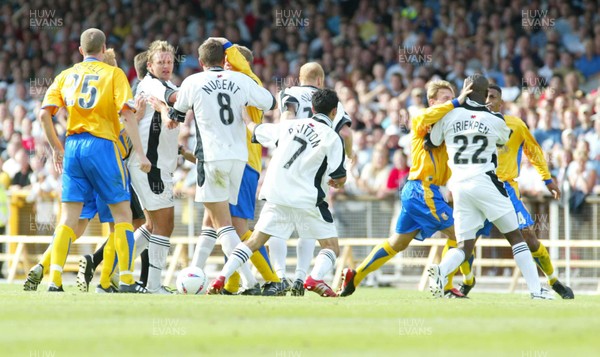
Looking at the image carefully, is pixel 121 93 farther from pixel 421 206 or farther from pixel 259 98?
pixel 421 206

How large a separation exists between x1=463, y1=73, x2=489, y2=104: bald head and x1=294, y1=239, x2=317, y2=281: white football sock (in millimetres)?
2128

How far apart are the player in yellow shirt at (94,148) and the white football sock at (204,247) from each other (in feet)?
2.71

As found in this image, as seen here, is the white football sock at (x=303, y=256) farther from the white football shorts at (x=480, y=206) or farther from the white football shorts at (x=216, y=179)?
the white football shorts at (x=480, y=206)

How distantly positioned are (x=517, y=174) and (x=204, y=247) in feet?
11.0

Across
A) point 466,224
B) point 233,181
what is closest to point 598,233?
point 466,224

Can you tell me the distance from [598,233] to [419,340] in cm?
1023

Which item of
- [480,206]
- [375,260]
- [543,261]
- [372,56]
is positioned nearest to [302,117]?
[375,260]

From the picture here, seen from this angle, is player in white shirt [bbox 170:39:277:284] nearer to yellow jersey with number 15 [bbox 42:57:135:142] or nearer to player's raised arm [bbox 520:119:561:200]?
yellow jersey with number 15 [bbox 42:57:135:142]

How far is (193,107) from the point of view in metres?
11.3

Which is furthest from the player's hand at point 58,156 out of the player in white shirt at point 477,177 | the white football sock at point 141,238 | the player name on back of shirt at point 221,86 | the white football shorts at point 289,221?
the player in white shirt at point 477,177

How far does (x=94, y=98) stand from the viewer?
10938 millimetres

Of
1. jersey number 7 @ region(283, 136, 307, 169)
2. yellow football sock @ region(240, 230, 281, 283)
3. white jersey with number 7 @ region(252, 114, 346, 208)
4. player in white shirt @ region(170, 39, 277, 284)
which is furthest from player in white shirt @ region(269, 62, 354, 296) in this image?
jersey number 7 @ region(283, 136, 307, 169)

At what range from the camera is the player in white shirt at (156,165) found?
11.8 m

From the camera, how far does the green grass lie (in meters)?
6.21
